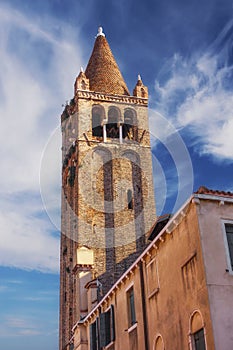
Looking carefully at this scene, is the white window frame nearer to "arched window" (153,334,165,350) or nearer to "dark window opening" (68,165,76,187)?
"arched window" (153,334,165,350)

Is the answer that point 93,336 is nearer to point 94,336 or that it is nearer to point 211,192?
point 94,336

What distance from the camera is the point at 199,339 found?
495 inches

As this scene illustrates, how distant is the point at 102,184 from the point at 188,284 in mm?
26254

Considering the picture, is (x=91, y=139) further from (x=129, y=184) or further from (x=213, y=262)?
(x=213, y=262)

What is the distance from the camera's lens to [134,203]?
129 ft

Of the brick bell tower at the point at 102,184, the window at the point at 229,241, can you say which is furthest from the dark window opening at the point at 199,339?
the brick bell tower at the point at 102,184

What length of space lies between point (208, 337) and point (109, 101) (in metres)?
33.1

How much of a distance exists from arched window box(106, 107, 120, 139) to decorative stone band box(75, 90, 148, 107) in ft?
2.87

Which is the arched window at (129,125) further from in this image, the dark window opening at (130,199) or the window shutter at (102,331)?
the window shutter at (102,331)

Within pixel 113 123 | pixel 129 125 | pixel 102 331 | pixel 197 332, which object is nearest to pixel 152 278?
pixel 197 332

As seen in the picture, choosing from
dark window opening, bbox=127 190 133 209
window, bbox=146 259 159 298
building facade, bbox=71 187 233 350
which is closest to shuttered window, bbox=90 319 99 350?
building facade, bbox=71 187 233 350

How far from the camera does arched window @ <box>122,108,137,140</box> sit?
43253 millimetres

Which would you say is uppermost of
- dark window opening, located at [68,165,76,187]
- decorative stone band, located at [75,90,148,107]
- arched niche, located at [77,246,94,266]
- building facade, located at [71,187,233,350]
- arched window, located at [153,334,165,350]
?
decorative stone band, located at [75,90,148,107]

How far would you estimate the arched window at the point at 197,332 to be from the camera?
1238 cm
